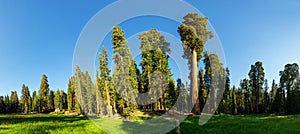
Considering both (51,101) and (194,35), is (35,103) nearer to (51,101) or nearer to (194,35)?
(51,101)

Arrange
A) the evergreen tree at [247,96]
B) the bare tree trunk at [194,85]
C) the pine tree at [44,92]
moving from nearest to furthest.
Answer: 1. the bare tree trunk at [194,85]
2. the evergreen tree at [247,96]
3. the pine tree at [44,92]

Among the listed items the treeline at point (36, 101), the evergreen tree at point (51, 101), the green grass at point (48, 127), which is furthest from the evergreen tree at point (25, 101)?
the green grass at point (48, 127)

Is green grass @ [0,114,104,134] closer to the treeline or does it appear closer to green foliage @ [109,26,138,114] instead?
green foliage @ [109,26,138,114]

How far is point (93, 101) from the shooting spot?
202 feet

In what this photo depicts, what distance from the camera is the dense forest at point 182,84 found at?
24.8 m

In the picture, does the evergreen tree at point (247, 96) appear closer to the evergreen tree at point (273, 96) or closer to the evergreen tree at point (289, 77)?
the evergreen tree at point (273, 96)

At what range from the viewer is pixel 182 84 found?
31.0m

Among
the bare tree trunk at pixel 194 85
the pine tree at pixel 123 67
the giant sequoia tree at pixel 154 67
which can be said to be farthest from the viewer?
the giant sequoia tree at pixel 154 67

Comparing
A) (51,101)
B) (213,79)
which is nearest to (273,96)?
(213,79)

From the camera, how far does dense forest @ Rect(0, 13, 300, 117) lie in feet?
81.4

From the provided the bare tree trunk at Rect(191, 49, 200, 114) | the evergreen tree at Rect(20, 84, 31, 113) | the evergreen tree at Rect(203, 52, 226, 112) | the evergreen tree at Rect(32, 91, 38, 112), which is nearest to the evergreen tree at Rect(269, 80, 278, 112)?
the evergreen tree at Rect(203, 52, 226, 112)

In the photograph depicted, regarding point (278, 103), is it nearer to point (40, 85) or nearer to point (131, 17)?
point (131, 17)

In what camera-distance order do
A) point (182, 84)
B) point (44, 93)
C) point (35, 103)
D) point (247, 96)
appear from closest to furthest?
point (182, 84) → point (247, 96) → point (44, 93) → point (35, 103)

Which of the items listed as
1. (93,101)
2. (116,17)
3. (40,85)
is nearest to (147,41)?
(116,17)
